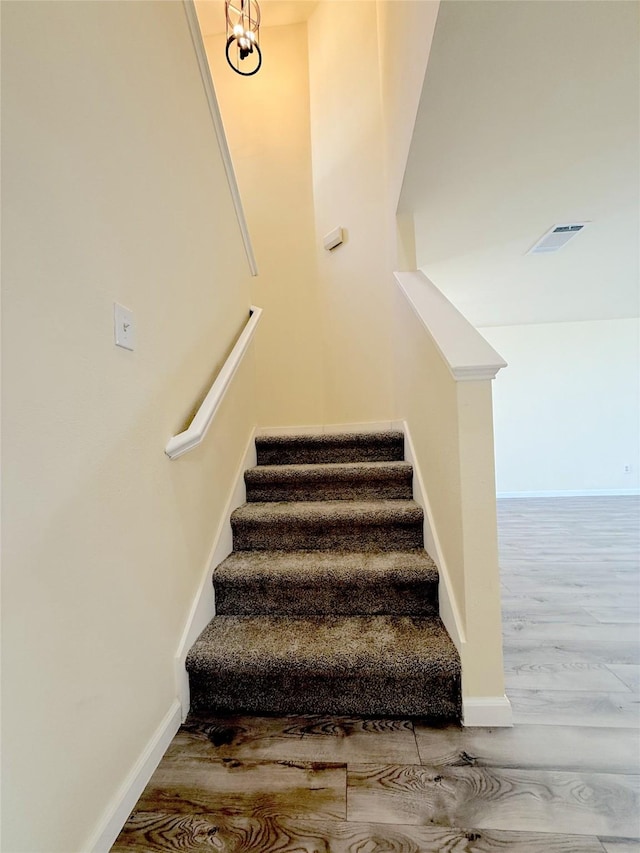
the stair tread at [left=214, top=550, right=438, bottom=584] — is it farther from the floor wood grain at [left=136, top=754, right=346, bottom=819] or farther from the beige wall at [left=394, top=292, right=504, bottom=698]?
the floor wood grain at [left=136, top=754, right=346, bottom=819]

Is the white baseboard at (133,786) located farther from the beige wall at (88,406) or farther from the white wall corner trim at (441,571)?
the white wall corner trim at (441,571)

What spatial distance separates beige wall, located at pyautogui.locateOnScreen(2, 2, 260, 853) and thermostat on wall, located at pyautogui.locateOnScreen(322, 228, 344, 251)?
1602 mm

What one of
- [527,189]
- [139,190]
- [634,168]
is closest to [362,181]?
[527,189]

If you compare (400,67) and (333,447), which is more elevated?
(400,67)

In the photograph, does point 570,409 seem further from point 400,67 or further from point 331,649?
point 331,649

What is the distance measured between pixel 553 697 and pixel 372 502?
38.4 inches

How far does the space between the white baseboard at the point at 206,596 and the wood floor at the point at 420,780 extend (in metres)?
0.15

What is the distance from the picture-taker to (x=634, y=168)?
1.84 meters

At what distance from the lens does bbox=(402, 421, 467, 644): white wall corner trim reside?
3.86ft

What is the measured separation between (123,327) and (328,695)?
4.25 feet

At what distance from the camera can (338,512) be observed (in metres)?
1.67

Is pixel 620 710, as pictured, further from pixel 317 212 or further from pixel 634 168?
Answer: pixel 317 212

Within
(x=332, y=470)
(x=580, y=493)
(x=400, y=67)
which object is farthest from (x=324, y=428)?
(x=580, y=493)

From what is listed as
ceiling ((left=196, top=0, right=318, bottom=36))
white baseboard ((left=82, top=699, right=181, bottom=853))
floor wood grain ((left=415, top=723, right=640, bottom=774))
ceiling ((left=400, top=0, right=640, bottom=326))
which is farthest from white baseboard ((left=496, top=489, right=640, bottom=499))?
ceiling ((left=196, top=0, right=318, bottom=36))
